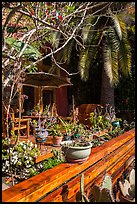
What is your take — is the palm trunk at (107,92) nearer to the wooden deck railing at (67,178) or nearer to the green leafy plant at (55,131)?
the green leafy plant at (55,131)

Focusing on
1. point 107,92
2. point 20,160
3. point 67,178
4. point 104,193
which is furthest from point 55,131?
point 107,92

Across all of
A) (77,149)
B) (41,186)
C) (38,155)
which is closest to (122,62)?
(38,155)

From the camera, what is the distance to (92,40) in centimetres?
1022

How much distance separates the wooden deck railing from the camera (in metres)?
1.94

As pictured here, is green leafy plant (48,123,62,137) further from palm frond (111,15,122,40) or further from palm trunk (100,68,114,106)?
palm frond (111,15,122,40)

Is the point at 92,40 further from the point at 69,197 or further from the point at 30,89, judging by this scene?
the point at 69,197

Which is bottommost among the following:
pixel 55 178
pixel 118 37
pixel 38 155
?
pixel 38 155

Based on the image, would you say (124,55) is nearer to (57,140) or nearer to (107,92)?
(107,92)

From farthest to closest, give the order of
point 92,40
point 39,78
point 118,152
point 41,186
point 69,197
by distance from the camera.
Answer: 1. point 92,40
2. point 39,78
3. point 118,152
4. point 69,197
5. point 41,186

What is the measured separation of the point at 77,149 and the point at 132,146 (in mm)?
2479

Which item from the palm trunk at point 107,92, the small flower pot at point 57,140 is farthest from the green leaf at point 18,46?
the palm trunk at point 107,92

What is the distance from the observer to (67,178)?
2459mm

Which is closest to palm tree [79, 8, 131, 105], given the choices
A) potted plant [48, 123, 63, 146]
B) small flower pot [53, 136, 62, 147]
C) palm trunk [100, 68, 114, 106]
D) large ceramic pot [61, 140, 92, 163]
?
palm trunk [100, 68, 114, 106]

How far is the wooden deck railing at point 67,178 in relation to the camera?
194 cm
